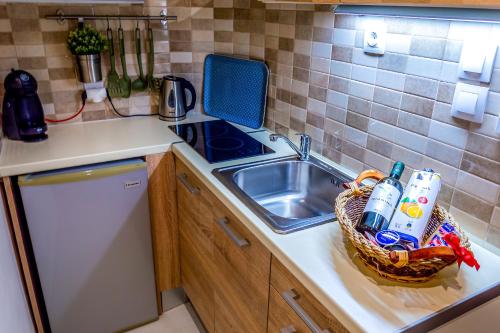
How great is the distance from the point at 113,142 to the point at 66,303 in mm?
746

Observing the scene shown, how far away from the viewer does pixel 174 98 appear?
2.06 m

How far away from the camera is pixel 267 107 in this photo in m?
2.01

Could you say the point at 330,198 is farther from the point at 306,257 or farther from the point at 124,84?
the point at 124,84

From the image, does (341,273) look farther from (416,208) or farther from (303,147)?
(303,147)

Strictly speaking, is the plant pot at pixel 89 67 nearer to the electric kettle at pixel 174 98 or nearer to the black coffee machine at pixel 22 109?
the black coffee machine at pixel 22 109

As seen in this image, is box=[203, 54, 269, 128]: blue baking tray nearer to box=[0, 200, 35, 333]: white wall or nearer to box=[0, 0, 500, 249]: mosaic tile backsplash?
box=[0, 0, 500, 249]: mosaic tile backsplash

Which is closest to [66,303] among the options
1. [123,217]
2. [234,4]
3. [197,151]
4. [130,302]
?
[130,302]

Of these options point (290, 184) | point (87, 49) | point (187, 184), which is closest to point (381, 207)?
point (290, 184)

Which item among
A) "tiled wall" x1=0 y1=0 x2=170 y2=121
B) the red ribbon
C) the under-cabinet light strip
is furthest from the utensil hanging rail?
the red ribbon

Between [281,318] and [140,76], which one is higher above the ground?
[140,76]

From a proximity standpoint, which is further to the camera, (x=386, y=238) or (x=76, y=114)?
(x=76, y=114)

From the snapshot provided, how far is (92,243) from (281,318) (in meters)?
1.00

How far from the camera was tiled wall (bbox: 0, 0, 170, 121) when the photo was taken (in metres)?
1.75

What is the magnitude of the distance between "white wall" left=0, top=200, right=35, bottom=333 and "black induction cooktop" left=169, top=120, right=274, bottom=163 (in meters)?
0.77
